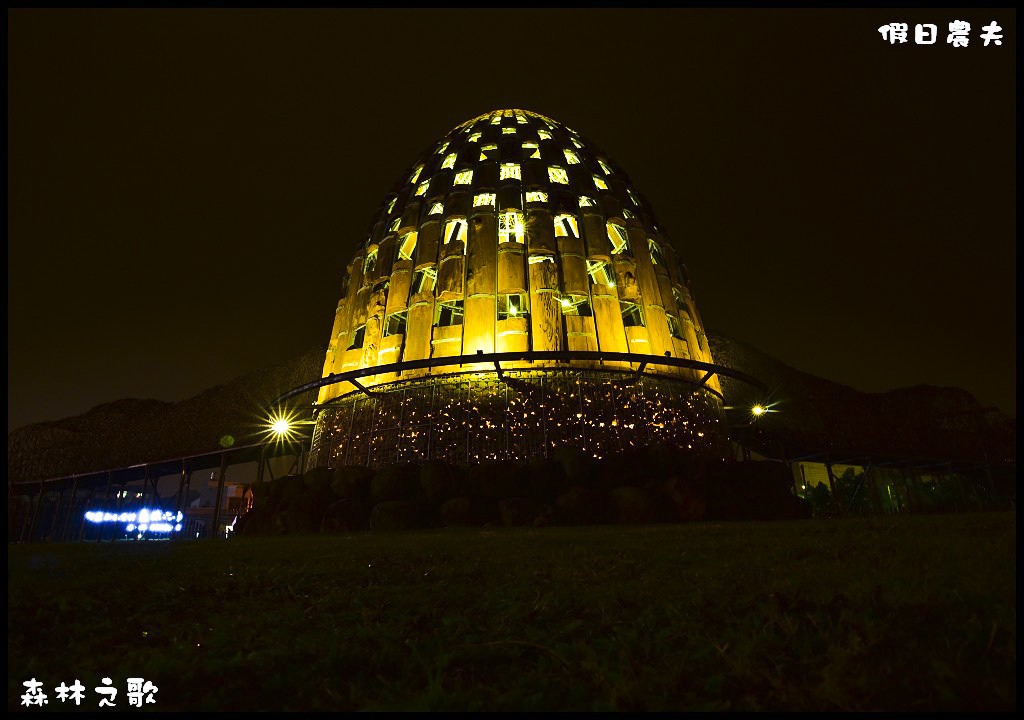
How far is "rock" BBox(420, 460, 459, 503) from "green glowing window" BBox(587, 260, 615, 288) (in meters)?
11.0

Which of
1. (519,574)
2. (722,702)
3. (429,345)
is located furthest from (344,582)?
(429,345)

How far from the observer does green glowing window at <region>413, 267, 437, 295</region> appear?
24.7 m

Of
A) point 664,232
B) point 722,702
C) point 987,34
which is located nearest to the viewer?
point 722,702

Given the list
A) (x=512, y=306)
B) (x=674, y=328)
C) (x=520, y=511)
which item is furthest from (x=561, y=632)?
(x=674, y=328)

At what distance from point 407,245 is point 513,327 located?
8.52 m

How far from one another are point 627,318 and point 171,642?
21.4m

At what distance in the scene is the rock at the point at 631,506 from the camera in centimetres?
1548

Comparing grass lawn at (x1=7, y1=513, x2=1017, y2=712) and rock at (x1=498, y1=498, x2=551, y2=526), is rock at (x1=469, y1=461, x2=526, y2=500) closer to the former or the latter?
rock at (x1=498, y1=498, x2=551, y2=526)

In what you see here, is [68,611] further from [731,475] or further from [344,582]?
[731,475]

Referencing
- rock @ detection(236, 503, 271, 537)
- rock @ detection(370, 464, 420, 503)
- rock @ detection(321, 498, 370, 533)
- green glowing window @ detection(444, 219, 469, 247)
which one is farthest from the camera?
green glowing window @ detection(444, 219, 469, 247)

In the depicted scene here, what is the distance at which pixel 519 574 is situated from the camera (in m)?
6.05

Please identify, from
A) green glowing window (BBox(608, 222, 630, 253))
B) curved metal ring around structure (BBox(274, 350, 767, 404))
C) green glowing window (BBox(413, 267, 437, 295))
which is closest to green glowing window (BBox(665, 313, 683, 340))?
curved metal ring around structure (BBox(274, 350, 767, 404))

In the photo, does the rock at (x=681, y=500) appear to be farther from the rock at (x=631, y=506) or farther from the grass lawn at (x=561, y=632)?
the grass lawn at (x=561, y=632)

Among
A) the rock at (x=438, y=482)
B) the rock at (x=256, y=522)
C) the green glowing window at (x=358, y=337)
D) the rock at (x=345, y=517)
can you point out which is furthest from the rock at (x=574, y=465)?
the green glowing window at (x=358, y=337)
